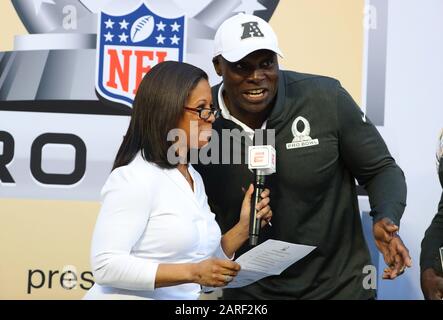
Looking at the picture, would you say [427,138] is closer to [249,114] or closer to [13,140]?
[249,114]

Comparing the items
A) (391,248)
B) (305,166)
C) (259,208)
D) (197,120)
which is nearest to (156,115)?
(197,120)

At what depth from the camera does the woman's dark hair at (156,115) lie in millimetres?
2186

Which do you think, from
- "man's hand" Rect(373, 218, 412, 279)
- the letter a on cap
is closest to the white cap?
the letter a on cap

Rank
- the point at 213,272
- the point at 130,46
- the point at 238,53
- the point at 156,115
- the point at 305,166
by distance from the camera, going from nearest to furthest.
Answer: the point at 213,272
the point at 156,115
the point at 238,53
the point at 305,166
the point at 130,46

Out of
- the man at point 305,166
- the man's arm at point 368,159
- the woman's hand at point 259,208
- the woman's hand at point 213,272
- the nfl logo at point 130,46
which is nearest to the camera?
the woman's hand at point 213,272

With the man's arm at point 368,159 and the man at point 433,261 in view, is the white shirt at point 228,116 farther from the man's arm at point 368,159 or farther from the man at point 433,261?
the man at point 433,261

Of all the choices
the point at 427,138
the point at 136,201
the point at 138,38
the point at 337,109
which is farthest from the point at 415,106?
the point at 136,201

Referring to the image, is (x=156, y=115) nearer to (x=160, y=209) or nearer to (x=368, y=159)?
(x=160, y=209)

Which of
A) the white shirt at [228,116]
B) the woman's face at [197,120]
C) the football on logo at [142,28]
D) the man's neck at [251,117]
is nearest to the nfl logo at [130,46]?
the football on logo at [142,28]

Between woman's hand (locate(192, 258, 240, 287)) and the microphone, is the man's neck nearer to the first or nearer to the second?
the microphone

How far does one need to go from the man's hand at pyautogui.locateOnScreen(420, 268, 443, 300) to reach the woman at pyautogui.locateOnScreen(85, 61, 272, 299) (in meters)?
0.72

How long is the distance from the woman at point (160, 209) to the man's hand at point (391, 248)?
369 millimetres

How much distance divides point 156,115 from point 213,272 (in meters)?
0.51

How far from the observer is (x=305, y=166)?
8.71ft
